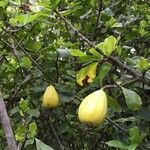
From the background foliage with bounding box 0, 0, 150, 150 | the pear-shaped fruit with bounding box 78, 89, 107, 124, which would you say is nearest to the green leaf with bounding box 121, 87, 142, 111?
the background foliage with bounding box 0, 0, 150, 150

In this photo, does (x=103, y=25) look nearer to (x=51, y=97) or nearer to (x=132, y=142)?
(x=51, y=97)

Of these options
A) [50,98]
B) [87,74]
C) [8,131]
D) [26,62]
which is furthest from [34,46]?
[8,131]

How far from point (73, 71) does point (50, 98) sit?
30 centimetres

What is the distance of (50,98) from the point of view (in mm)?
1658

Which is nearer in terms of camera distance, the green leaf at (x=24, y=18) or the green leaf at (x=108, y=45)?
the green leaf at (x=108, y=45)

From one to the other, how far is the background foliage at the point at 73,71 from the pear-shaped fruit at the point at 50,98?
69 millimetres

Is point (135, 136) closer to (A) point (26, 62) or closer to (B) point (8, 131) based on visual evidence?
(B) point (8, 131)

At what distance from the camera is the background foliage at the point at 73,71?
1500 mm

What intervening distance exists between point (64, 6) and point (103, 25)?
14.6 inches

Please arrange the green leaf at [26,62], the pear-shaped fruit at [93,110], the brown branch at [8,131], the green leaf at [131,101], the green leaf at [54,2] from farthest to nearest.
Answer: the green leaf at [26,62]
the green leaf at [54,2]
the green leaf at [131,101]
the pear-shaped fruit at [93,110]
the brown branch at [8,131]

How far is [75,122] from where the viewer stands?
2.13 meters

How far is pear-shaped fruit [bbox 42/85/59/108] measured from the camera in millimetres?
1649

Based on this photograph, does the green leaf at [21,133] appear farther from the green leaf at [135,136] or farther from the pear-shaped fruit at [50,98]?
the green leaf at [135,136]

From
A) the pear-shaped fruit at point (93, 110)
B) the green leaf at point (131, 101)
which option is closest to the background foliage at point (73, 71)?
the green leaf at point (131, 101)
